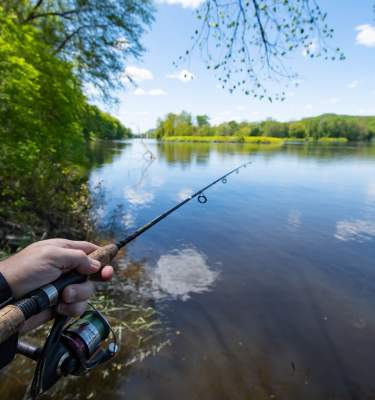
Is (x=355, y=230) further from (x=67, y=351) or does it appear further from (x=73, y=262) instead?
(x=73, y=262)

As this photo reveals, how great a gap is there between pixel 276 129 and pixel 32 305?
147161 mm

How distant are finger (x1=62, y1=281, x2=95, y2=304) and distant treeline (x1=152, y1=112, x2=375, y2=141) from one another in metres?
134

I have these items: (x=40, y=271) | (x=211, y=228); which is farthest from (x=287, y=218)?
(x=40, y=271)

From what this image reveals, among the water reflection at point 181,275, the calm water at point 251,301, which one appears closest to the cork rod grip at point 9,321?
the calm water at point 251,301

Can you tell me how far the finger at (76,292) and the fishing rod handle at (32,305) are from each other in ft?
0.08

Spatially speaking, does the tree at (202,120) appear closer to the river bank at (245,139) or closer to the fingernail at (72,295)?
the river bank at (245,139)

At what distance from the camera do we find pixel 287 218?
438 inches

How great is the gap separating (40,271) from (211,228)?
878 centimetres

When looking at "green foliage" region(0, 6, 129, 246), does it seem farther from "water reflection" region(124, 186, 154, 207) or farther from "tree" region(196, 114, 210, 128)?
"tree" region(196, 114, 210, 128)

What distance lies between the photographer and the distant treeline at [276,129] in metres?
127

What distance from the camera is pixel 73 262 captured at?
1.43 metres

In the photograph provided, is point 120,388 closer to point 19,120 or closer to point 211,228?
point 19,120

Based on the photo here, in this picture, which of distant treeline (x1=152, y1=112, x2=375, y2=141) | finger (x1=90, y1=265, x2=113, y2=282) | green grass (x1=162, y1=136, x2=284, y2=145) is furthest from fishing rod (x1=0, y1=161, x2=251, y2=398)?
distant treeline (x1=152, y1=112, x2=375, y2=141)

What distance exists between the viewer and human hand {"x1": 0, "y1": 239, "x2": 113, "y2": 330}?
1.31 metres
